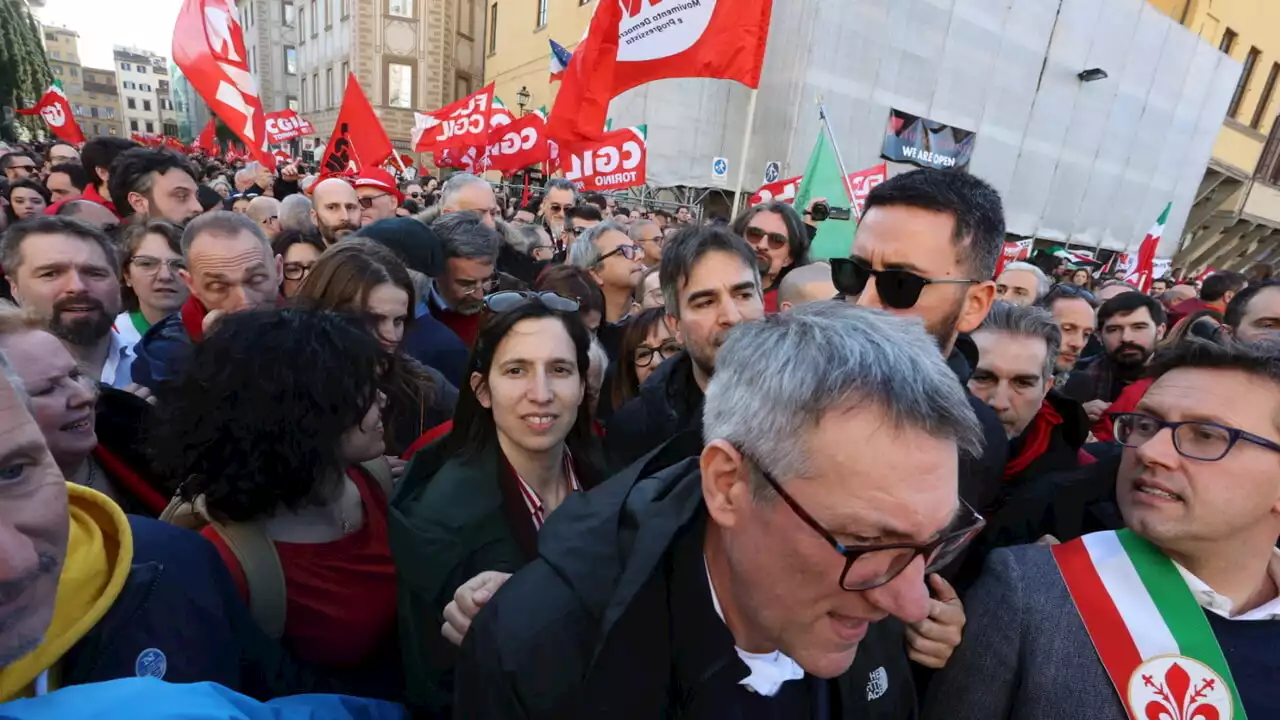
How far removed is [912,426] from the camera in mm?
1033

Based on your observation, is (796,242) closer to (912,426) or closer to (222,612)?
(912,426)

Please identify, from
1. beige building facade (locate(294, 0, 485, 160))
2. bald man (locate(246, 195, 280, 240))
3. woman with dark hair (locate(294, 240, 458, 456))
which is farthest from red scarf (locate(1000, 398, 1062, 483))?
beige building facade (locate(294, 0, 485, 160))

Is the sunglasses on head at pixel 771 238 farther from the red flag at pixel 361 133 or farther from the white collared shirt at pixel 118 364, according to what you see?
the red flag at pixel 361 133

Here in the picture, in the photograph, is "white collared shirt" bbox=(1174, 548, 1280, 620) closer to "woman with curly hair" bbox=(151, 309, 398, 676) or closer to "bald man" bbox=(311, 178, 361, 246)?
"woman with curly hair" bbox=(151, 309, 398, 676)

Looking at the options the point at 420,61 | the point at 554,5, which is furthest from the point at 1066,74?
the point at 420,61

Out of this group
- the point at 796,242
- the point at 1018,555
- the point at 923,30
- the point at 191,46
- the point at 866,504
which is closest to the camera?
the point at 866,504

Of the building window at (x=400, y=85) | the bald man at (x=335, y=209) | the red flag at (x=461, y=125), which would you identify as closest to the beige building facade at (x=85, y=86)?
the building window at (x=400, y=85)

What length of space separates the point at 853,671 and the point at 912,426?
61 cm

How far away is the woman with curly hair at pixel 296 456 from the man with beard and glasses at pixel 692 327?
0.93m

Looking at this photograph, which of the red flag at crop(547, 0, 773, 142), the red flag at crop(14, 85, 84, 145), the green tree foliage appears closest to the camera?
the red flag at crop(547, 0, 773, 142)

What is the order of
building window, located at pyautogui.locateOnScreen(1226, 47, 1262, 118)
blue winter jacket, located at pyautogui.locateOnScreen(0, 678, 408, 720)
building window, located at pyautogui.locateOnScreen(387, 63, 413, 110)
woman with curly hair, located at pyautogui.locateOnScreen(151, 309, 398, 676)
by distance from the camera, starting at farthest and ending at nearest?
building window, located at pyautogui.locateOnScreen(387, 63, 413, 110)
building window, located at pyautogui.locateOnScreen(1226, 47, 1262, 118)
woman with curly hair, located at pyautogui.locateOnScreen(151, 309, 398, 676)
blue winter jacket, located at pyautogui.locateOnScreen(0, 678, 408, 720)

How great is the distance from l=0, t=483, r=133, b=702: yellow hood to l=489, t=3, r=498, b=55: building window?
95.9ft

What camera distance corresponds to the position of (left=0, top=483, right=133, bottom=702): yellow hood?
0.91 metres

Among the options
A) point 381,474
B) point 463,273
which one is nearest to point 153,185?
point 463,273
